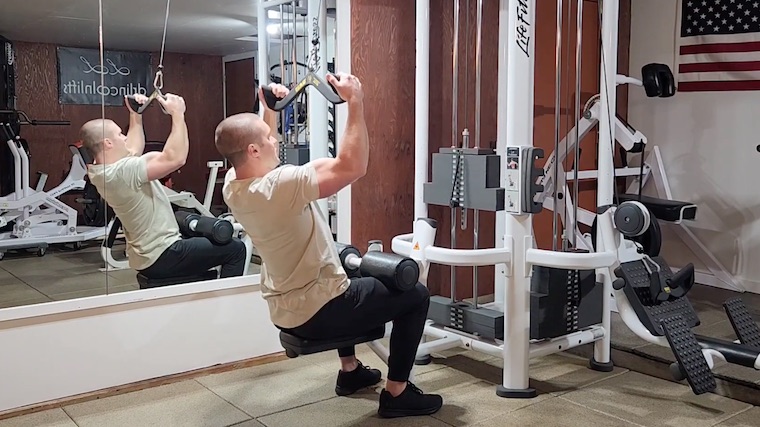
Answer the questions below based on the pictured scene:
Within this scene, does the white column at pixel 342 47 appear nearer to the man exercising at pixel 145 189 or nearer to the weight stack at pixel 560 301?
the man exercising at pixel 145 189

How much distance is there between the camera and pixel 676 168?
17.2 ft

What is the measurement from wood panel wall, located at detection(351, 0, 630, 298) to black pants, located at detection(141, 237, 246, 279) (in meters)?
0.75

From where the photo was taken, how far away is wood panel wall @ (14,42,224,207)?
308 cm

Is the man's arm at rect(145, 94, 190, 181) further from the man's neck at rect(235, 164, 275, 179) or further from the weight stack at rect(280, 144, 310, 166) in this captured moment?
the man's neck at rect(235, 164, 275, 179)

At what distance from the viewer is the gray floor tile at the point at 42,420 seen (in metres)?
2.99

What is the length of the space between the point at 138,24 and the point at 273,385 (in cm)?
174

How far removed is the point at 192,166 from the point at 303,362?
1123mm

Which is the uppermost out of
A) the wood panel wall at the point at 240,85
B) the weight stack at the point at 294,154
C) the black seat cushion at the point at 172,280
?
the wood panel wall at the point at 240,85

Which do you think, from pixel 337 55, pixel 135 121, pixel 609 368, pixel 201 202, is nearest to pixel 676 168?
pixel 609 368

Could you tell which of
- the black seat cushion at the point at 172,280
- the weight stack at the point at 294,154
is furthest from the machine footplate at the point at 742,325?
the black seat cushion at the point at 172,280

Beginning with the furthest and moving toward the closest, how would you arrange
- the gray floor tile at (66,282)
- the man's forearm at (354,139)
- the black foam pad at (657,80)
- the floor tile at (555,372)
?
the black foam pad at (657,80)
the floor tile at (555,372)
the gray floor tile at (66,282)
the man's forearm at (354,139)

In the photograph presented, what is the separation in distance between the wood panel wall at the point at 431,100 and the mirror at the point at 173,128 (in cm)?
74

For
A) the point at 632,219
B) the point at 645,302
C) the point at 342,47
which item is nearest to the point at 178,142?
the point at 342,47

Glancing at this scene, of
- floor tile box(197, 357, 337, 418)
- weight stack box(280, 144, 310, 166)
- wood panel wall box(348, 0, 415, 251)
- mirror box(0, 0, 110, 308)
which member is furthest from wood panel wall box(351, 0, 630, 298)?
mirror box(0, 0, 110, 308)
